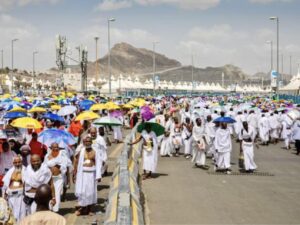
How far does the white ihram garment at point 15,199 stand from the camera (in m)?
8.80

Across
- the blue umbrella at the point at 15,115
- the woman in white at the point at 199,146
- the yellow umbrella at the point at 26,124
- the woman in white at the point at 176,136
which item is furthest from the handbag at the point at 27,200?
the woman in white at the point at 176,136

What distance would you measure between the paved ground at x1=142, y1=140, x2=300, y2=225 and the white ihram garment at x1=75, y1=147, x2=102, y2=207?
3.56ft

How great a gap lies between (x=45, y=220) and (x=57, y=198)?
17.9 feet

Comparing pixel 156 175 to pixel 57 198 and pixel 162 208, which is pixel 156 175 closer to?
pixel 162 208

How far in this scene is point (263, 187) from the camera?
45.5 ft

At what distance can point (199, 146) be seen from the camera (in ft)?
57.8

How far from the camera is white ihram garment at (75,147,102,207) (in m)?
10.5

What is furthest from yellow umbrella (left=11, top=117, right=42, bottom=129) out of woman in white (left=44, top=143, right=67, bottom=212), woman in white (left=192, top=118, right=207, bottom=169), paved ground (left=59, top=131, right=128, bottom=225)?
woman in white (left=192, top=118, right=207, bottom=169)

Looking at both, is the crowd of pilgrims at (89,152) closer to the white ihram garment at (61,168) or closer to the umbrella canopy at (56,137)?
the white ihram garment at (61,168)

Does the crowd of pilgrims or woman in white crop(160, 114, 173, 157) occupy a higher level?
the crowd of pilgrims

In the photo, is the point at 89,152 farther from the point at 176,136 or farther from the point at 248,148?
the point at 176,136

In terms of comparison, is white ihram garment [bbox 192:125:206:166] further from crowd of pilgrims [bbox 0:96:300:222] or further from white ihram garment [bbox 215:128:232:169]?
white ihram garment [bbox 215:128:232:169]

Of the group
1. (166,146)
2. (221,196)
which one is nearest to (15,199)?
(221,196)

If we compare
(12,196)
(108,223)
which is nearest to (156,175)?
(12,196)
